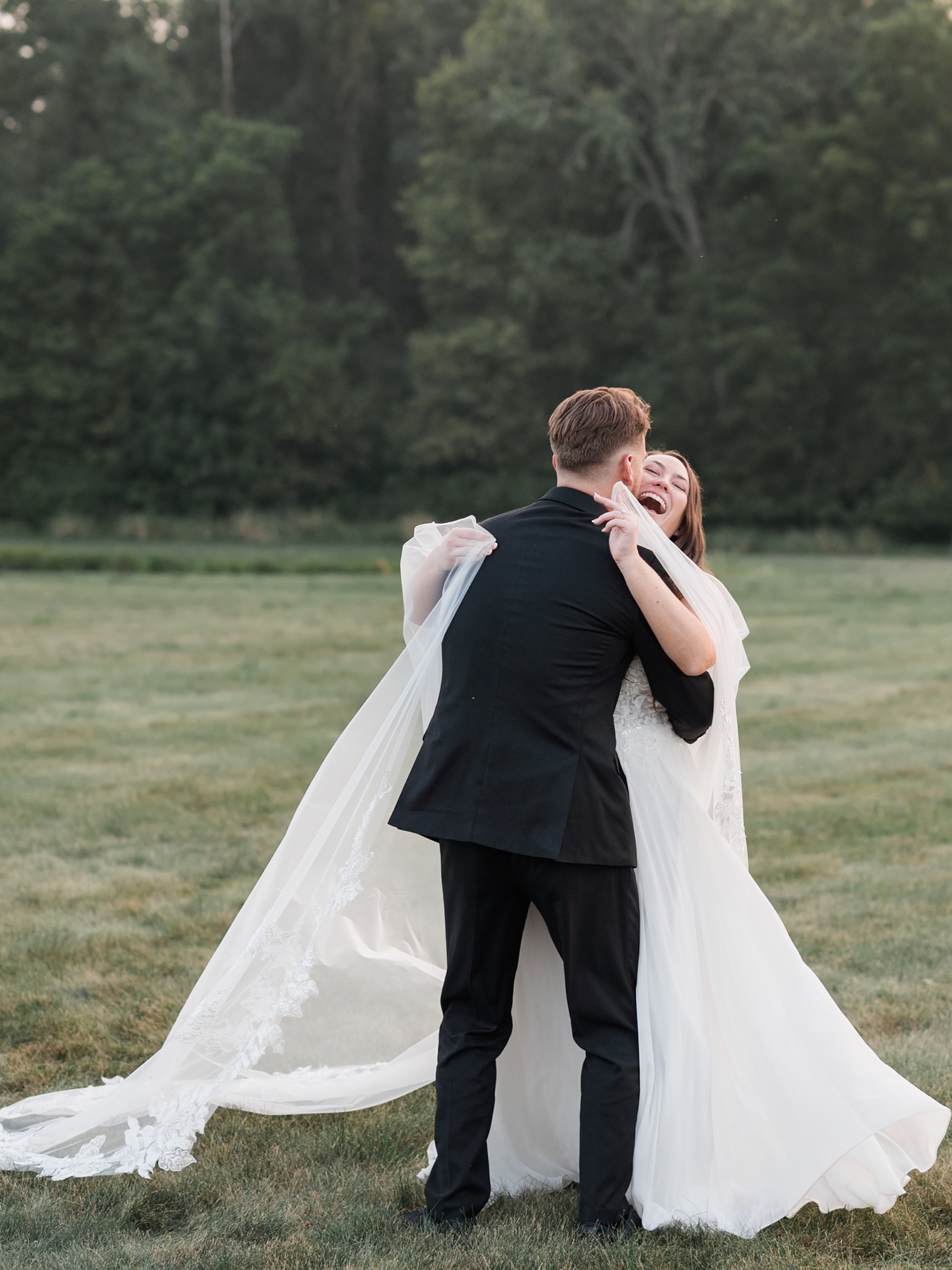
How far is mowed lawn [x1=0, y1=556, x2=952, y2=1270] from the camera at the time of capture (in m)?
3.36

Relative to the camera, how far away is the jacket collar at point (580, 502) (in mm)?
3242

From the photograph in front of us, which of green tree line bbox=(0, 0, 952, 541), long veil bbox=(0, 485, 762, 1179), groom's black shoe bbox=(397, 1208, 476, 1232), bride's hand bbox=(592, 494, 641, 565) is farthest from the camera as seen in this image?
green tree line bbox=(0, 0, 952, 541)

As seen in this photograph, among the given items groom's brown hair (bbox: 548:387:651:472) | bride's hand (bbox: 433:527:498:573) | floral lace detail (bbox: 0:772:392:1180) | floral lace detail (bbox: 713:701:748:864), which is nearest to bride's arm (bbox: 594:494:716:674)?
groom's brown hair (bbox: 548:387:651:472)

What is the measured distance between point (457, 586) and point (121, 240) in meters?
54.2

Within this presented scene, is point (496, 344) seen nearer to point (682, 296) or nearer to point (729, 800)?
point (682, 296)

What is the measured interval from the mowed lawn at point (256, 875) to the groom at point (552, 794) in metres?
0.31

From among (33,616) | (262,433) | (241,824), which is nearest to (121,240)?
(262,433)

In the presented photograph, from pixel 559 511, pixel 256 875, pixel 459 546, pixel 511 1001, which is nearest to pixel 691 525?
pixel 559 511

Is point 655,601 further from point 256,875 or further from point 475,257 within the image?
point 475,257

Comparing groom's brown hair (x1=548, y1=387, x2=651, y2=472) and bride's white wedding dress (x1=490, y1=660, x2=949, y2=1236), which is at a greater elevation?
groom's brown hair (x1=548, y1=387, x2=651, y2=472)

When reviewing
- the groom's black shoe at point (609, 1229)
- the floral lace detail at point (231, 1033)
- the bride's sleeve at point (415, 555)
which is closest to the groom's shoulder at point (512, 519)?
the bride's sleeve at point (415, 555)

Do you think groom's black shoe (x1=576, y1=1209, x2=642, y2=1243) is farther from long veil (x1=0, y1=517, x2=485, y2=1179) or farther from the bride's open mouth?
the bride's open mouth

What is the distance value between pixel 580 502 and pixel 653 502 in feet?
1.33

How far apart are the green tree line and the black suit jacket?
44799 mm
